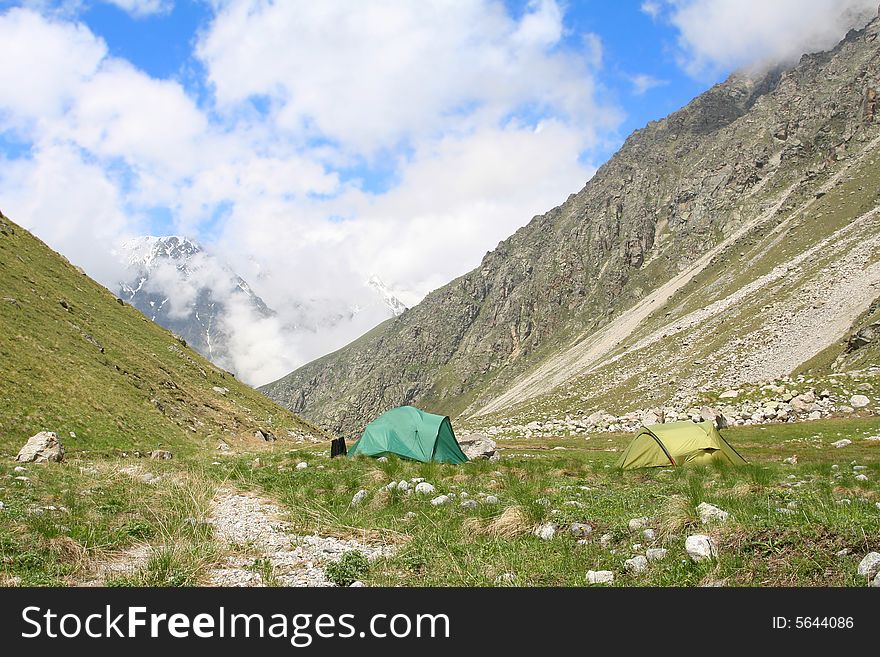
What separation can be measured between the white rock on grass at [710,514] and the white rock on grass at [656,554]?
1265mm

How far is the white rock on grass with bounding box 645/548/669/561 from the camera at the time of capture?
25.5 ft

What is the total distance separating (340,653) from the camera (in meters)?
5.88

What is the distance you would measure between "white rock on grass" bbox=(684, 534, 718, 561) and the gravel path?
4442 millimetres

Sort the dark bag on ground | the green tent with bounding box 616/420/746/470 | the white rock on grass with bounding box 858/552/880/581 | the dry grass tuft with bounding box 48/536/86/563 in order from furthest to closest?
the dark bag on ground, the green tent with bounding box 616/420/746/470, the dry grass tuft with bounding box 48/536/86/563, the white rock on grass with bounding box 858/552/880/581

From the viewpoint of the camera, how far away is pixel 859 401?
4306 centimetres

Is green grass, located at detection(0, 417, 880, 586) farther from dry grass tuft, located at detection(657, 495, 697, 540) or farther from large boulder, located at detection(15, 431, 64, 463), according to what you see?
large boulder, located at detection(15, 431, 64, 463)

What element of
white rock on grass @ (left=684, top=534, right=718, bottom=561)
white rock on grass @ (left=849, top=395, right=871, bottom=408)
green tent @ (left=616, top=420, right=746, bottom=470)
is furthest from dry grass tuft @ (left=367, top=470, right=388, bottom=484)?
white rock on grass @ (left=849, top=395, right=871, bottom=408)

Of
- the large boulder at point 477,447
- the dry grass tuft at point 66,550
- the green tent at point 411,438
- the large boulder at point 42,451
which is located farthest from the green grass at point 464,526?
the large boulder at point 477,447

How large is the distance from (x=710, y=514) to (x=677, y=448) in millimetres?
15706

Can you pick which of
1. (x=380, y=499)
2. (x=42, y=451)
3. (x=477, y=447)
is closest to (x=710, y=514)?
(x=380, y=499)

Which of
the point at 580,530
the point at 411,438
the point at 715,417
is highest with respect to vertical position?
the point at 715,417

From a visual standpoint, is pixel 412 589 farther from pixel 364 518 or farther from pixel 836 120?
pixel 836 120

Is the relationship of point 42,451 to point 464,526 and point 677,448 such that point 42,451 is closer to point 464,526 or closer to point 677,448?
point 464,526

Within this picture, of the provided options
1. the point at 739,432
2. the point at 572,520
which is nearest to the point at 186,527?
the point at 572,520
